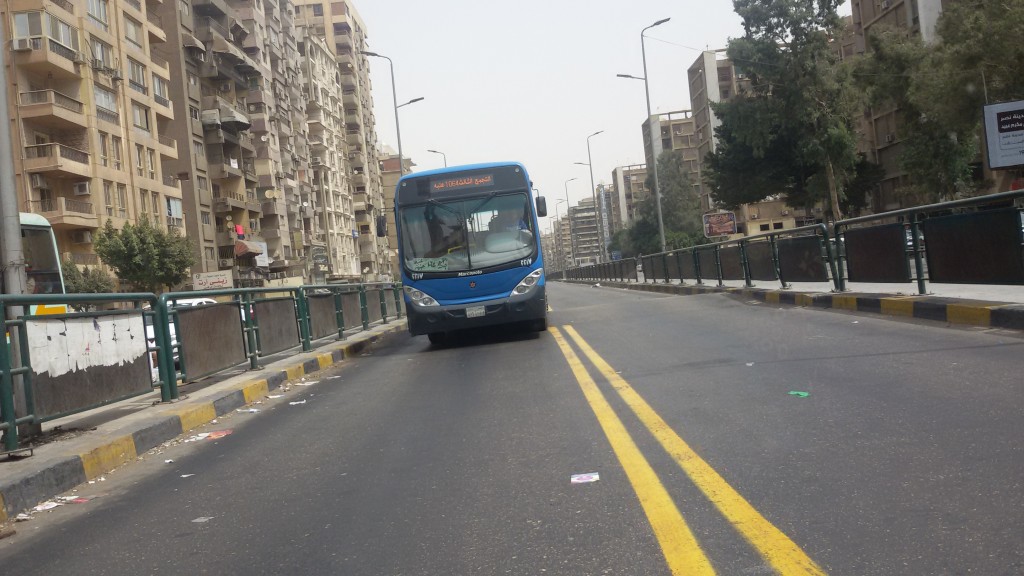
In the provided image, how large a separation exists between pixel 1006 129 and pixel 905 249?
37.8 feet

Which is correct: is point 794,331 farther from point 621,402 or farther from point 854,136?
point 854,136

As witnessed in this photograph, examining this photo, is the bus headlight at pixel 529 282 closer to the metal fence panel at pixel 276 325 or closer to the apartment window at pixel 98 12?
the metal fence panel at pixel 276 325

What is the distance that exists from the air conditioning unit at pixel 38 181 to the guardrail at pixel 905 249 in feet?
101

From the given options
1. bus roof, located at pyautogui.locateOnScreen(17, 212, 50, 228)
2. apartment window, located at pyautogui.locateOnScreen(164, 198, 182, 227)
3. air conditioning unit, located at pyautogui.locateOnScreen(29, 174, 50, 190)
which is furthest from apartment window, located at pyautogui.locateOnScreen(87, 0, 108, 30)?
bus roof, located at pyautogui.locateOnScreen(17, 212, 50, 228)

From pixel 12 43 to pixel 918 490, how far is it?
137ft

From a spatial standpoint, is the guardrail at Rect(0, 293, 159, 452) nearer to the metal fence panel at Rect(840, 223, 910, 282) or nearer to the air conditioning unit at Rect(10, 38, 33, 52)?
the metal fence panel at Rect(840, 223, 910, 282)

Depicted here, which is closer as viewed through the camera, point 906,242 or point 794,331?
point 794,331

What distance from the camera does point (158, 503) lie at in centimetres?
524

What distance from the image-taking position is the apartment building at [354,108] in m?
99.9

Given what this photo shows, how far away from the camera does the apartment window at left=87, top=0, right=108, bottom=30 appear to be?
139 feet

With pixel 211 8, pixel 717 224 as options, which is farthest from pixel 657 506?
pixel 211 8

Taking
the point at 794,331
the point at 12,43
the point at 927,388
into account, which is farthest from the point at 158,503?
the point at 12,43

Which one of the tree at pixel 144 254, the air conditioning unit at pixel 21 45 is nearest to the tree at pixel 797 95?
the tree at pixel 144 254

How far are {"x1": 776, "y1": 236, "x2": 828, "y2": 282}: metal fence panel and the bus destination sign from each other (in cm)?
619
